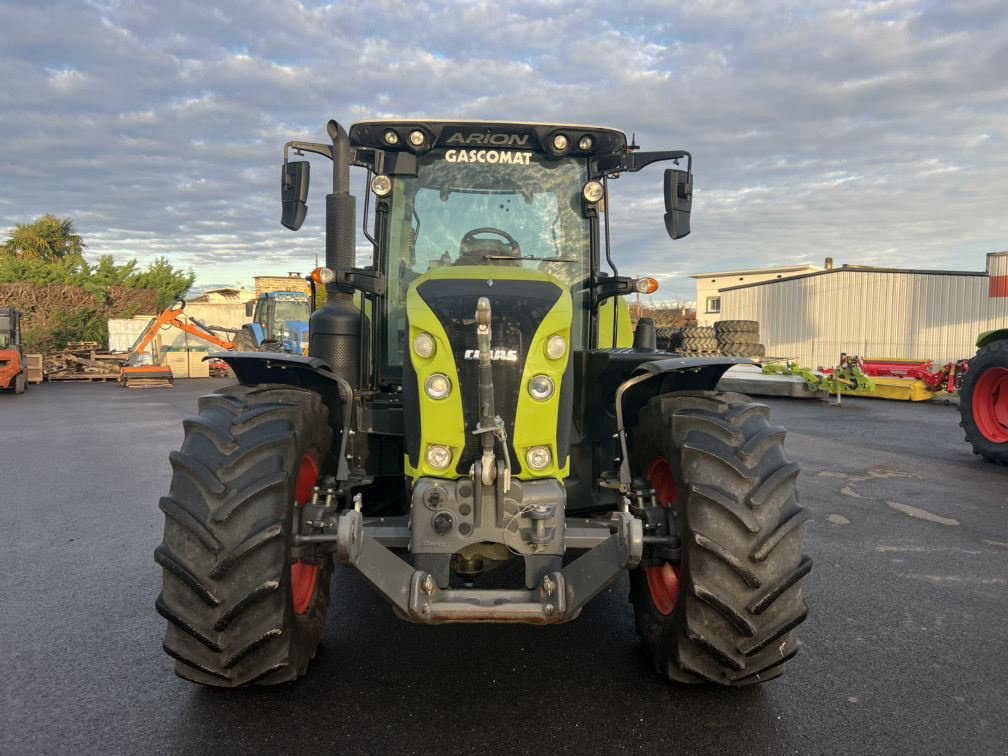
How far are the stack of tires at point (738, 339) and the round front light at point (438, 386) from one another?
21.1 metres

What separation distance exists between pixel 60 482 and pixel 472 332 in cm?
670

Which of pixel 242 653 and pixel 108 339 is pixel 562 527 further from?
pixel 108 339

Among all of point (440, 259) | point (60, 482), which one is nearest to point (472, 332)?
point (440, 259)

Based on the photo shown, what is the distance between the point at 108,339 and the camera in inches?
1037

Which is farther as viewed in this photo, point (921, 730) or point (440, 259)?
point (440, 259)

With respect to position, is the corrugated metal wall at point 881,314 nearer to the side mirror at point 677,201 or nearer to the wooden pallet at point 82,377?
the side mirror at point 677,201

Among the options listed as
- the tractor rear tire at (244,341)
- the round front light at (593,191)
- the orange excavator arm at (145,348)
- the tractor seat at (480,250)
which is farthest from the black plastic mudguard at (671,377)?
the orange excavator arm at (145,348)

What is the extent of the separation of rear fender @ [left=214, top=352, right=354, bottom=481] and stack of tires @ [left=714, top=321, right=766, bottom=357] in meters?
20.7

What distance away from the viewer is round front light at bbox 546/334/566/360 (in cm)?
297

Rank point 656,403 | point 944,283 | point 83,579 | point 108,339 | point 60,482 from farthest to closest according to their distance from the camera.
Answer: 1. point 108,339
2. point 944,283
3. point 60,482
4. point 83,579
5. point 656,403

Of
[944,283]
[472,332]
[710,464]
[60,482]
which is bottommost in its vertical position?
[60,482]

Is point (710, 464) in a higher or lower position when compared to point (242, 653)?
higher

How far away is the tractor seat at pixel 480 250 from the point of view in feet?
13.3

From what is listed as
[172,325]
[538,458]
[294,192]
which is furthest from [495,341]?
[172,325]
